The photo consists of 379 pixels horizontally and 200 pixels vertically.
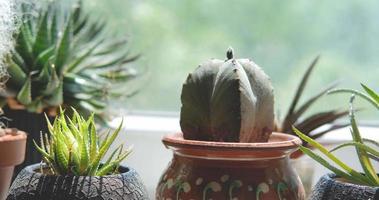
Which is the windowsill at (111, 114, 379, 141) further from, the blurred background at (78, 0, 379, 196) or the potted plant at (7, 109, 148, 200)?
the potted plant at (7, 109, 148, 200)

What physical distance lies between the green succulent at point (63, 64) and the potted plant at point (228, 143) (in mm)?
360

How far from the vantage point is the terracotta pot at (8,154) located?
0.77 m

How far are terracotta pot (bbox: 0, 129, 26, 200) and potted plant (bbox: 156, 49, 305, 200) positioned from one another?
0.84 feet

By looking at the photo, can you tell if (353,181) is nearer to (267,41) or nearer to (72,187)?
(72,187)

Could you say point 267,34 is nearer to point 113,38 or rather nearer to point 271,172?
point 113,38

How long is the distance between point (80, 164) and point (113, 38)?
1.85ft

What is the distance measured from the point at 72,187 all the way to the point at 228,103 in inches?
6.6

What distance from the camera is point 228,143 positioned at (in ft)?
1.81

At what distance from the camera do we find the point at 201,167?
0.56m

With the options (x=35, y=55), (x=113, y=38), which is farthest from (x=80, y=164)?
(x=113, y=38)

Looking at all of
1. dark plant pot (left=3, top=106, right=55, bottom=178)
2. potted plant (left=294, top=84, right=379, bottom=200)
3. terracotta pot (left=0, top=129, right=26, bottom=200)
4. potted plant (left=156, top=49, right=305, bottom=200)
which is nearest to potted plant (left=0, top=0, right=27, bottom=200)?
terracotta pot (left=0, top=129, right=26, bottom=200)

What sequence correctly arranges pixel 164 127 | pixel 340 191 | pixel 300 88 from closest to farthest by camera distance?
pixel 340 191, pixel 300 88, pixel 164 127

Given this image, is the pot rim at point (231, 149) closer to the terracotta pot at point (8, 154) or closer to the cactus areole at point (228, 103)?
the cactus areole at point (228, 103)

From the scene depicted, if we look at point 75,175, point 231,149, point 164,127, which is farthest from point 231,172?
point 164,127
